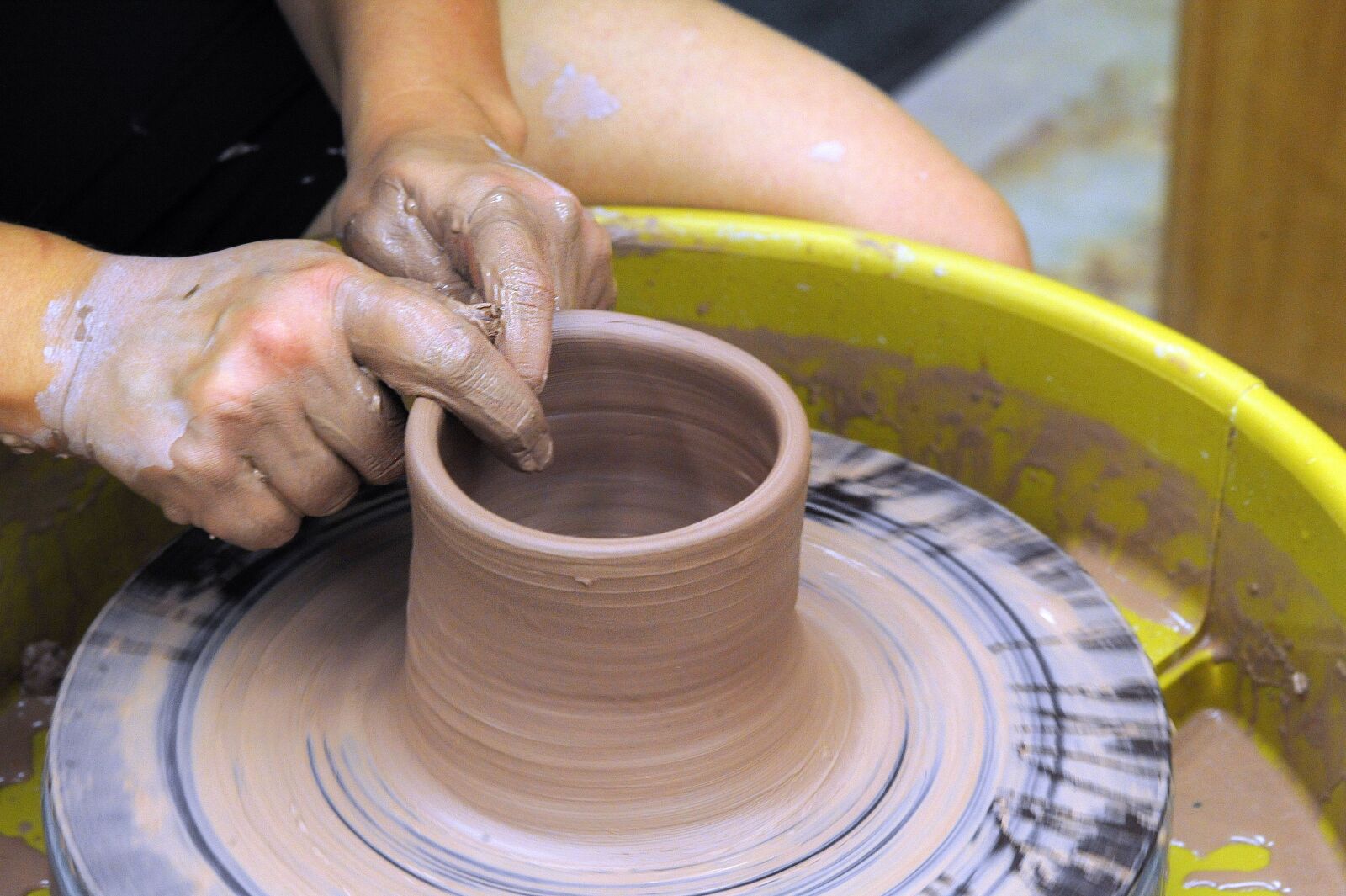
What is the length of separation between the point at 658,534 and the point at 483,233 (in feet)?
0.82

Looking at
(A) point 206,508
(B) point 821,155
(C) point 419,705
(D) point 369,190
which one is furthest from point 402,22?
(C) point 419,705

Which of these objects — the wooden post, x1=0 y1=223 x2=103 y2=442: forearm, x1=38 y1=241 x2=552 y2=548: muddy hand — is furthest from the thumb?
the wooden post

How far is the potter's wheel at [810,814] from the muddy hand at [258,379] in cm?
12

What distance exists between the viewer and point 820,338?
144cm

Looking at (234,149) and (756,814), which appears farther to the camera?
(234,149)

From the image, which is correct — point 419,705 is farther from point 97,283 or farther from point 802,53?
point 802,53

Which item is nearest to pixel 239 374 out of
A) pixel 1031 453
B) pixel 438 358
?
pixel 438 358

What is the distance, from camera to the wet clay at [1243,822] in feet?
3.64

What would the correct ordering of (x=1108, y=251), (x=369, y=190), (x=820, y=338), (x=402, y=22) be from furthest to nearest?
(x=1108, y=251)
(x=820, y=338)
(x=402, y=22)
(x=369, y=190)

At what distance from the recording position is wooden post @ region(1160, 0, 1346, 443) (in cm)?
195

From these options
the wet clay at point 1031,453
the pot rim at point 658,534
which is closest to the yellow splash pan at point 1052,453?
the wet clay at point 1031,453

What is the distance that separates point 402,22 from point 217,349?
49 cm

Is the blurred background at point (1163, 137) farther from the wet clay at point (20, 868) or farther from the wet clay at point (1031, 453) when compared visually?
the wet clay at point (20, 868)

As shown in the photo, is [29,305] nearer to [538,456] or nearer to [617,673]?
[538,456]
